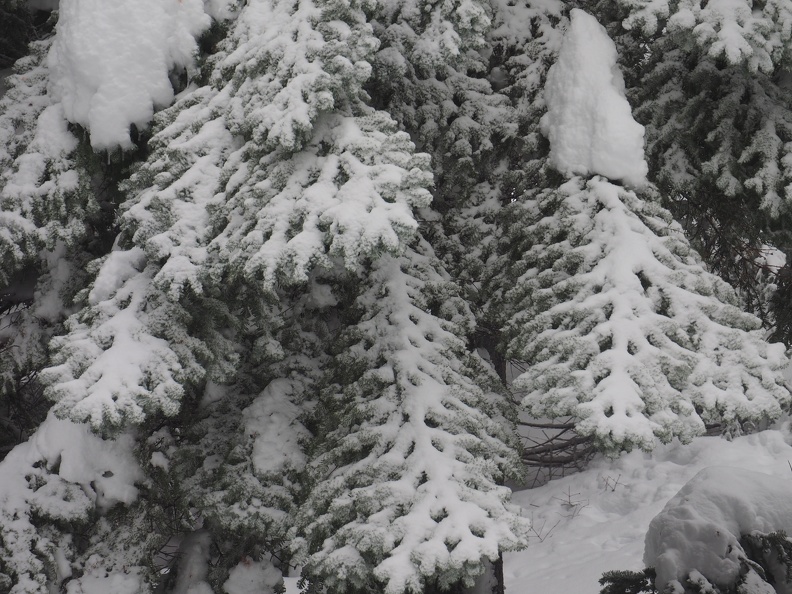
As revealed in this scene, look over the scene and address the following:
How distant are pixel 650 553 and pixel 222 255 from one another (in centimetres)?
260

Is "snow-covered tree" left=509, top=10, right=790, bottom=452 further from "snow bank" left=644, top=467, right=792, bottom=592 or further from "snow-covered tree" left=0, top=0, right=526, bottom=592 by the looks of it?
"snow bank" left=644, top=467, right=792, bottom=592

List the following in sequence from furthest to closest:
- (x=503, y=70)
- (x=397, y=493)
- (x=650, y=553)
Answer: (x=503, y=70) < (x=650, y=553) < (x=397, y=493)

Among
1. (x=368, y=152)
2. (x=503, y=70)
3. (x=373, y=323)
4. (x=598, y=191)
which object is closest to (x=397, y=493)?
(x=373, y=323)

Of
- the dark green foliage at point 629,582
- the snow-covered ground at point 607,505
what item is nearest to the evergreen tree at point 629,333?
the dark green foliage at point 629,582

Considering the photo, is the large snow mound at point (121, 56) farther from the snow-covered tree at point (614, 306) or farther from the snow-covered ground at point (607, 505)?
the snow-covered ground at point (607, 505)

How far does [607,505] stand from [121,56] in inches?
351

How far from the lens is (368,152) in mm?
2260

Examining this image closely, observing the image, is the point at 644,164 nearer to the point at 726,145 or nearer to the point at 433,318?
the point at 726,145

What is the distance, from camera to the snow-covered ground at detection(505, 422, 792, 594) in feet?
26.1

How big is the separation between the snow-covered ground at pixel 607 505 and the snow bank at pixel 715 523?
4.46 meters

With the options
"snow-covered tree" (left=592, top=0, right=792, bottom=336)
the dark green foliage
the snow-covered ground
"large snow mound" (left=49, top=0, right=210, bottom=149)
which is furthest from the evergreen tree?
the snow-covered ground

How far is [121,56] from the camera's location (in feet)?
9.36

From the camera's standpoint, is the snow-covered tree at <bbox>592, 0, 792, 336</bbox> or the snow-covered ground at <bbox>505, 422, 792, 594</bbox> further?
the snow-covered ground at <bbox>505, 422, 792, 594</bbox>

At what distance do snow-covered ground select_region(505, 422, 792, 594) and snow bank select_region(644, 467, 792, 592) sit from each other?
4.46m
